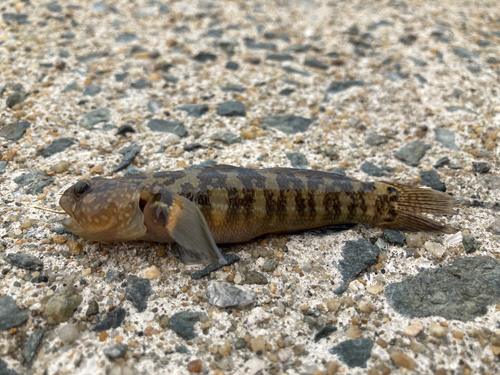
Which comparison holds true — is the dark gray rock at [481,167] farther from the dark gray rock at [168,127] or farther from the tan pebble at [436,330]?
the dark gray rock at [168,127]

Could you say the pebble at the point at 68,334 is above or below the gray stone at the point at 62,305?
below

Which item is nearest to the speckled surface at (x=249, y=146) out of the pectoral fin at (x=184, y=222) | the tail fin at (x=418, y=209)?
the tail fin at (x=418, y=209)

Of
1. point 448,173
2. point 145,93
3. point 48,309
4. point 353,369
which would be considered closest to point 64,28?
point 145,93

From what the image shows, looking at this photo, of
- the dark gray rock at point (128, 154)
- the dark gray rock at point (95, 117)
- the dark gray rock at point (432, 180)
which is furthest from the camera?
the dark gray rock at point (95, 117)

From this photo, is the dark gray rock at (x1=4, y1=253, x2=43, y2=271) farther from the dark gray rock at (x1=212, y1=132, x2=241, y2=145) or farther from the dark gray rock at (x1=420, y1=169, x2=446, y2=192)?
the dark gray rock at (x1=420, y1=169, x2=446, y2=192)

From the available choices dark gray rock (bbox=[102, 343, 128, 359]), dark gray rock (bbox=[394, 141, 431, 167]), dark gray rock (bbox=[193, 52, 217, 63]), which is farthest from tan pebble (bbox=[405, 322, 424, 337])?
dark gray rock (bbox=[193, 52, 217, 63])

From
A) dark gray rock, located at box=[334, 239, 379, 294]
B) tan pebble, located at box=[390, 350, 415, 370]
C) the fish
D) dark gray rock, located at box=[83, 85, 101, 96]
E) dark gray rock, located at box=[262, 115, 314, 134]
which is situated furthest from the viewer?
dark gray rock, located at box=[83, 85, 101, 96]

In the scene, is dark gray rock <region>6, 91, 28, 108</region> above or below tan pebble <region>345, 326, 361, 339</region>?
above
